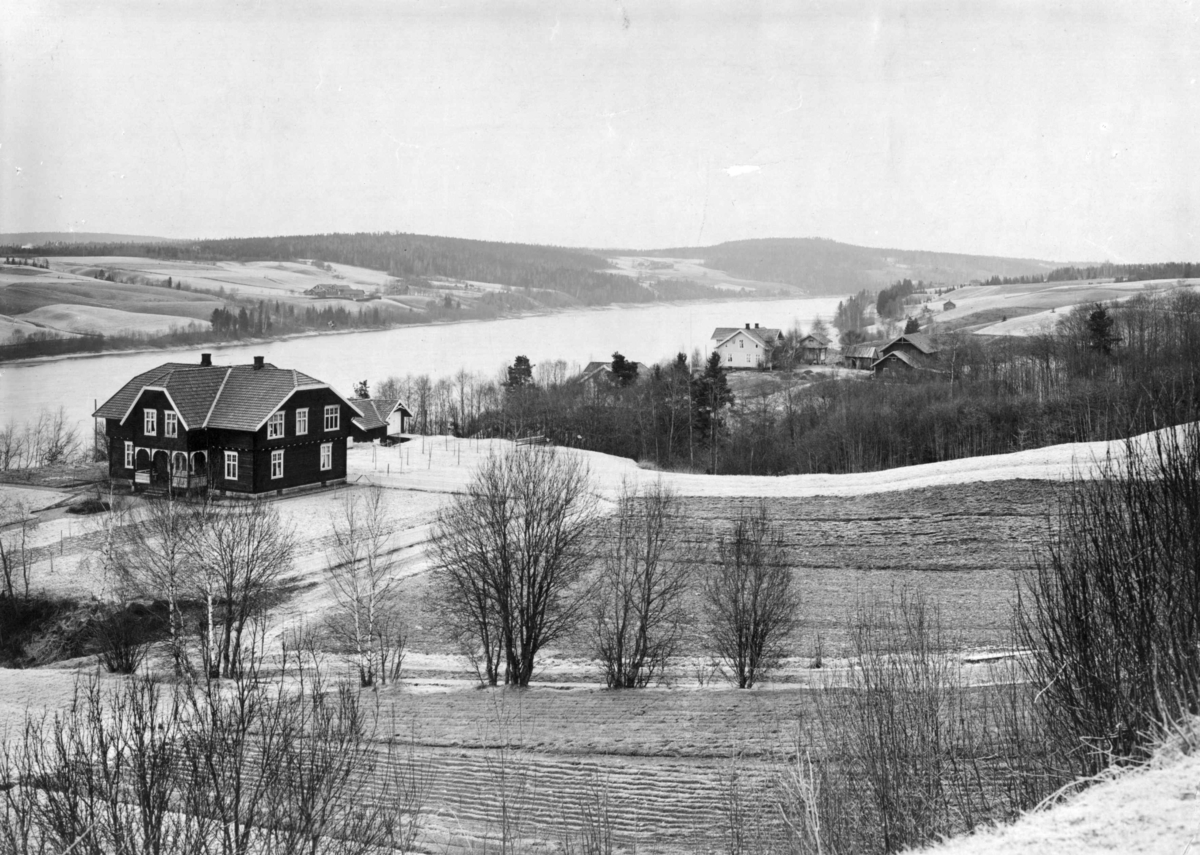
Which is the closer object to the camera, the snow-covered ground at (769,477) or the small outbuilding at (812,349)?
the snow-covered ground at (769,477)

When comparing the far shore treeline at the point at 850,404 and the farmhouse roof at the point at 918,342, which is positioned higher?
the farmhouse roof at the point at 918,342


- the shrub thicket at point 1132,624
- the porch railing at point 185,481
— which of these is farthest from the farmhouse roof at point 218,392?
the shrub thicket at point 1132,624

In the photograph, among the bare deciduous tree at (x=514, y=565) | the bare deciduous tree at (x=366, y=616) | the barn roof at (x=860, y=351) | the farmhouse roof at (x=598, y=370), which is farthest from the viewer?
the barn roof at (x=860, y=351)

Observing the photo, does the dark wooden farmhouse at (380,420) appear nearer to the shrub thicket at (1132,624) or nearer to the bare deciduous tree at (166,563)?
the bare deciduous tree at (166,563)

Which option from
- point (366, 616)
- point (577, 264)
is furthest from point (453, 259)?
point (366, 616)

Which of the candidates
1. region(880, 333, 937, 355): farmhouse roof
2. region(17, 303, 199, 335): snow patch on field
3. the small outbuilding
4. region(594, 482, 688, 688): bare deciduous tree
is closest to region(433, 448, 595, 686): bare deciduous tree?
region(594, 482, 688, 688): bare deciduous tree

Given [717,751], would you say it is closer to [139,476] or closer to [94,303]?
[139,476]

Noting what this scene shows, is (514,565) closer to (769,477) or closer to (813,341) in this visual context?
(769,477)
